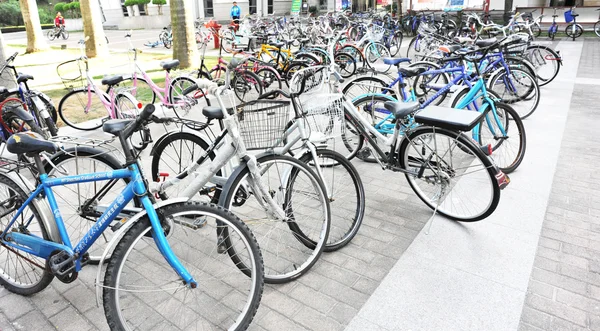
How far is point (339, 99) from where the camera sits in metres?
3.34

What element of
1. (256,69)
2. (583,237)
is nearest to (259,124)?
(583,237)

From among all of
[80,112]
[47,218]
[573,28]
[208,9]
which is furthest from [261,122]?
[208,9]

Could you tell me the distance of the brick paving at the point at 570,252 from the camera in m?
2.42

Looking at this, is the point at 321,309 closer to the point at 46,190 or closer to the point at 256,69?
the point at 46,190

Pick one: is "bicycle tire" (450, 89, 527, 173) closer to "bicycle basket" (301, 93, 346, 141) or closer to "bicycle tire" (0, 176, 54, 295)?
"bicycle basket" (301, 93, 346, 141)

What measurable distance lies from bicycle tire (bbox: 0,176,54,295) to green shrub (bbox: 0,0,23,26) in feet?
132

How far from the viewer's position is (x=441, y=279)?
9.13 ft

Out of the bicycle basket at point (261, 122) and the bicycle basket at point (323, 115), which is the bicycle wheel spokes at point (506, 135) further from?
the bicycle basket at point (261, 122)

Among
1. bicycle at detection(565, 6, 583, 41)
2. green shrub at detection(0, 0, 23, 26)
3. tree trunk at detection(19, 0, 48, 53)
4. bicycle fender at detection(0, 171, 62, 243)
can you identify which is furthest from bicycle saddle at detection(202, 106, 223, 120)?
green shrub at detection(0, 0, 23, 26)

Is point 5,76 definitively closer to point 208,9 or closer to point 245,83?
point 245,83

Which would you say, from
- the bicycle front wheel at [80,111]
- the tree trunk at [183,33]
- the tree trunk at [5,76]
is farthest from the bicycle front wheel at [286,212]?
the tree trunk at [183,33]

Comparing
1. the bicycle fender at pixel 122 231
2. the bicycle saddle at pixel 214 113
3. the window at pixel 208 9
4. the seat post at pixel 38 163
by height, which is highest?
the window at pixel 208 9

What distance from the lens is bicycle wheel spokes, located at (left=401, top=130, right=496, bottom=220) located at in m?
3.31

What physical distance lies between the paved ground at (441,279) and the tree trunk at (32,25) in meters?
13.7
